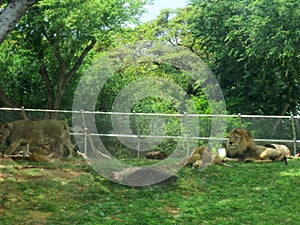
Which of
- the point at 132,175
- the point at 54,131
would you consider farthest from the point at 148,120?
the point at 132,175

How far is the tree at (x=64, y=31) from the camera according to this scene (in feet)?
74.4

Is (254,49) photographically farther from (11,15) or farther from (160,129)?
(11,15)

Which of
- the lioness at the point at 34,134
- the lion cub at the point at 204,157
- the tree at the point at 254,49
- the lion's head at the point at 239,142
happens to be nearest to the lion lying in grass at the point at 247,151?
the lion's head at the point at 239,142

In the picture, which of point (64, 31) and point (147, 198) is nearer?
point (147, 198)

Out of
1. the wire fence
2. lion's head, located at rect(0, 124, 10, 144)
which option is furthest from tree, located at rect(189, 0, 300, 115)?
lion's head, located at rect(0, 124, 10, 144)

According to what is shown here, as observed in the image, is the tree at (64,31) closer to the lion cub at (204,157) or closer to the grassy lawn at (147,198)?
the lion cub at (204,157)

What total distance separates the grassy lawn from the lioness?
1825 mm

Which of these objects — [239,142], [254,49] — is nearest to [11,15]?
[239,142]

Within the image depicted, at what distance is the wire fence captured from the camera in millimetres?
17656

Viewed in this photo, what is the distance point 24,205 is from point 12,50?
1822 centimetres

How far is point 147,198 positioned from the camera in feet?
31.6

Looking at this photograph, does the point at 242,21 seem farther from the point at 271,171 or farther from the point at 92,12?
the point at 271,171

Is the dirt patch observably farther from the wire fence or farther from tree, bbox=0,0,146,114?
tree, bbox=0,0,146,114

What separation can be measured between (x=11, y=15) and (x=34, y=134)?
18.3 feet
